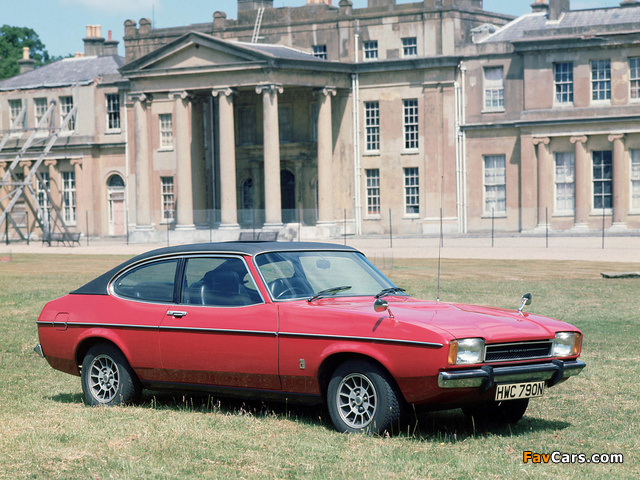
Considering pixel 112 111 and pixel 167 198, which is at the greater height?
pixel 112 111

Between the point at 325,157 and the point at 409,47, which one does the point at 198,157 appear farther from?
the point at 409,47

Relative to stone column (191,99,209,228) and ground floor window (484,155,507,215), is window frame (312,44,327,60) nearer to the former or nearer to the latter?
stone column (191,99,209,228)

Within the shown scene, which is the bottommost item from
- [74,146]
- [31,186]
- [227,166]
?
[31,186]

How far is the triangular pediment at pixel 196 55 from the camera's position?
1983 inches

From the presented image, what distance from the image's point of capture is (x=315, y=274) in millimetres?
9281

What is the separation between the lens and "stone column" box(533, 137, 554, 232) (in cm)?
4928

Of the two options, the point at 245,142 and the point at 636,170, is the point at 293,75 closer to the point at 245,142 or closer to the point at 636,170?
the point at 245,142

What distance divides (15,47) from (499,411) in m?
89.1

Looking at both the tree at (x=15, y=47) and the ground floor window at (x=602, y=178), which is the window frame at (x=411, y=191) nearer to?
the ground floor window at (x=602, y=178)

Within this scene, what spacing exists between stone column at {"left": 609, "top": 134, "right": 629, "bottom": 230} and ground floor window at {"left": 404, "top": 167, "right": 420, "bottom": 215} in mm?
10204

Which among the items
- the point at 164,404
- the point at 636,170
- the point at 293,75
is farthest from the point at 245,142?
the point at 164,404

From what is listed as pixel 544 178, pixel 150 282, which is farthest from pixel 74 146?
pixel 150 282

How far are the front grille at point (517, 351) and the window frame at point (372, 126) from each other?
4576cm

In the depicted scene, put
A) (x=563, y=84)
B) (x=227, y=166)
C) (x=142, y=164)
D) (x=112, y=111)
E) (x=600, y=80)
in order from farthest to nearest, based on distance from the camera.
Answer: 1. (x=112, y=111)
2. (x=142, y=164)
3. (x=227, y=166)
4. (x=563, y=84)
5. (x=600, y=80)
